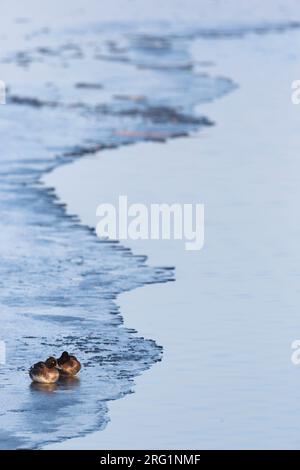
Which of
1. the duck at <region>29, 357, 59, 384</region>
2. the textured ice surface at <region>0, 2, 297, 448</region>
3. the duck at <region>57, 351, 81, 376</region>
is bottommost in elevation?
the duck at <region>29, 357, 59, 384</region>

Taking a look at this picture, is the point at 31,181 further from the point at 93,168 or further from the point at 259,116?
the point at 259,116

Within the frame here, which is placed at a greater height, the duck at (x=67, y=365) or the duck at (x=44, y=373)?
the duck at (x=67, y=365)

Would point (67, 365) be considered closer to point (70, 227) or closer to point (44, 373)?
point (44, 373)

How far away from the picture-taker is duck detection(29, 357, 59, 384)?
26.2 ft

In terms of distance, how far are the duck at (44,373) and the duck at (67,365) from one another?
6cm

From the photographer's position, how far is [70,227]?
12273mm

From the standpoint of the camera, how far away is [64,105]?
2003 centimetres

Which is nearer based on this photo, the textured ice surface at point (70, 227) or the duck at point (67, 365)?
the textured ice surface at point (70, 227)

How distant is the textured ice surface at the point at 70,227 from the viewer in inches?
315

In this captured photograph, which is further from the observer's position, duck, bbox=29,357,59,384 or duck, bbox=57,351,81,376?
duck, bbox=57,351,81,376

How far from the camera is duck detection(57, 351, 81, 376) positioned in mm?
8102

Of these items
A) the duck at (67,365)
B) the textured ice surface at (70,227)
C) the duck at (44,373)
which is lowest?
the duck at (44,373)

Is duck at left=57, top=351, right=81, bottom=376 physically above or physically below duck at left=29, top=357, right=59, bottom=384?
above

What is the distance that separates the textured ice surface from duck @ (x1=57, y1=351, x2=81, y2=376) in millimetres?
63
